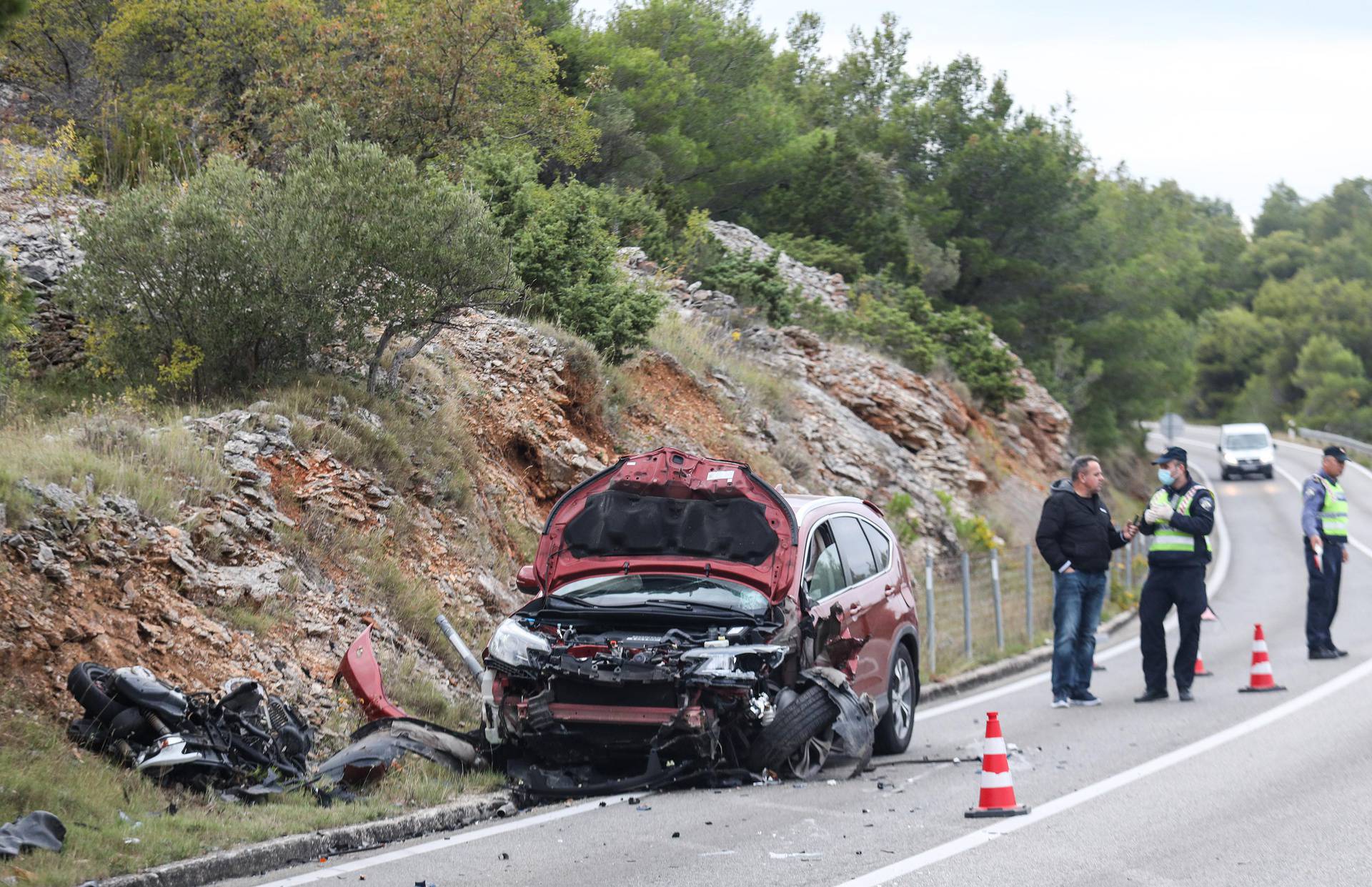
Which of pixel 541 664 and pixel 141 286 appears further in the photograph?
pixel 141 286

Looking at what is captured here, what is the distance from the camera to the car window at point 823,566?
934 cm

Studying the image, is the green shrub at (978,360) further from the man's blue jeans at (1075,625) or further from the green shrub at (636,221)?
the man's blue jeans at (1075,625)

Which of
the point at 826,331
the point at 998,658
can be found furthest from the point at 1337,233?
the point at 998,658

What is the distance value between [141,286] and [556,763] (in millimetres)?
6521

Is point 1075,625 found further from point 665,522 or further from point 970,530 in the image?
point 970,530

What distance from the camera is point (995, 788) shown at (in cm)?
786

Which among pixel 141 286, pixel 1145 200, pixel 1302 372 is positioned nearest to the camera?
pixel 141 286

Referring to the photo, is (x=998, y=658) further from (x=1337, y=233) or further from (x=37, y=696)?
(x=1337, y=233)

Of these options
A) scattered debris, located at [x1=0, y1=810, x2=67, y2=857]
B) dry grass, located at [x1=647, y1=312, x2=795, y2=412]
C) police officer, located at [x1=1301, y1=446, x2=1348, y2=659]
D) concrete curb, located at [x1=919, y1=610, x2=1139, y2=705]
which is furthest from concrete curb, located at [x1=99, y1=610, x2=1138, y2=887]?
dry grass, located at [x1=647, y1=312, x2=795, y2=412]

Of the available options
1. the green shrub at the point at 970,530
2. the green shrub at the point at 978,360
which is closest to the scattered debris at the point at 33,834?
the green shrub at the point at 970,530

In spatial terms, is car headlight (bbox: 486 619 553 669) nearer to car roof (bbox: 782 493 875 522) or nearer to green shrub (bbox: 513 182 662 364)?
car roof (bbox: 782 493 875 522)

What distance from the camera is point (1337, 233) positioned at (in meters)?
137

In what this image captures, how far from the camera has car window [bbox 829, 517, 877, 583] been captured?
10016 millimetres

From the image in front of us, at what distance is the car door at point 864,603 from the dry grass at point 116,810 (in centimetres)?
305
